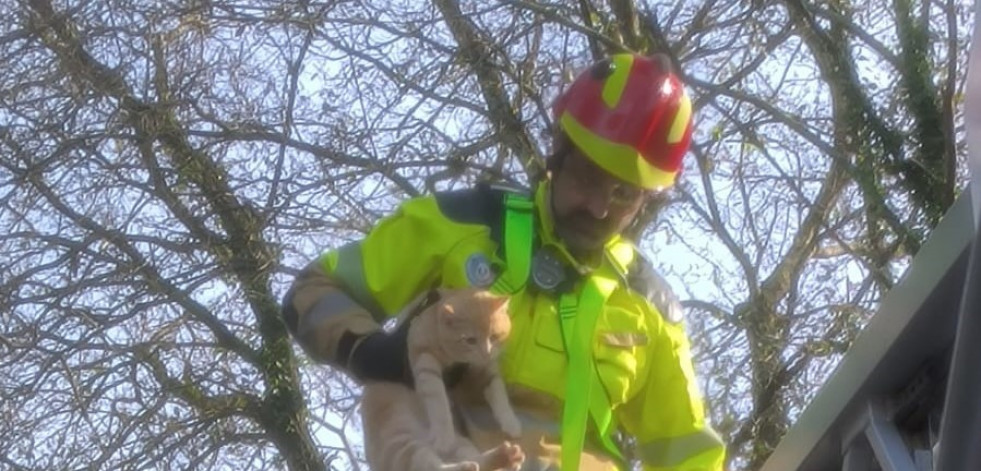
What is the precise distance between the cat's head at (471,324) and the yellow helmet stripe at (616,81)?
515mm

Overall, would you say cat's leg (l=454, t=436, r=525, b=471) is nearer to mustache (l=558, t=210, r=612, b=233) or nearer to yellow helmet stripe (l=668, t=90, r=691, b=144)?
mustache (l=558, t=210, r=612, b=233)

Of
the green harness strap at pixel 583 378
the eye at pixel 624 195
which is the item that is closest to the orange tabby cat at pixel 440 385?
the green harness strap at pixel 583 378

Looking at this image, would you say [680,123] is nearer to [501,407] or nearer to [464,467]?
[501,407]

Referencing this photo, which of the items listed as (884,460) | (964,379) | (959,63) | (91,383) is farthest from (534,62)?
(964,379)

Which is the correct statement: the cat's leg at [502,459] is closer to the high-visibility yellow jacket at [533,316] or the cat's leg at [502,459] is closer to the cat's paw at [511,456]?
the cat's paw at [511,456]

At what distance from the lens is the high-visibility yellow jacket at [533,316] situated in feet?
11.3

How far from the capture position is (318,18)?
353 inches

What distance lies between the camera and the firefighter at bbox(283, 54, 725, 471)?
11.3ft

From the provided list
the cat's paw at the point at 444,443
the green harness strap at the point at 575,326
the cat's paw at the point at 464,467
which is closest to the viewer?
the cat's paw at the point at 464,467

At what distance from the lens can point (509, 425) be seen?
3287mm

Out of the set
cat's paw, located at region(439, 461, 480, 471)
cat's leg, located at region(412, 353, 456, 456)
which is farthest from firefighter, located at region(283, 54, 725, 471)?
cat's paw, located at region(439, 461, 480, 471)

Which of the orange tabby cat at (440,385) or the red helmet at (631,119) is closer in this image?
the orange tabby cat at (440,385)

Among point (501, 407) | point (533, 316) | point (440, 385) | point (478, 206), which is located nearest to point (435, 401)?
point (440, 385)

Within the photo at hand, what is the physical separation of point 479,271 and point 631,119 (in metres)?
0.40
